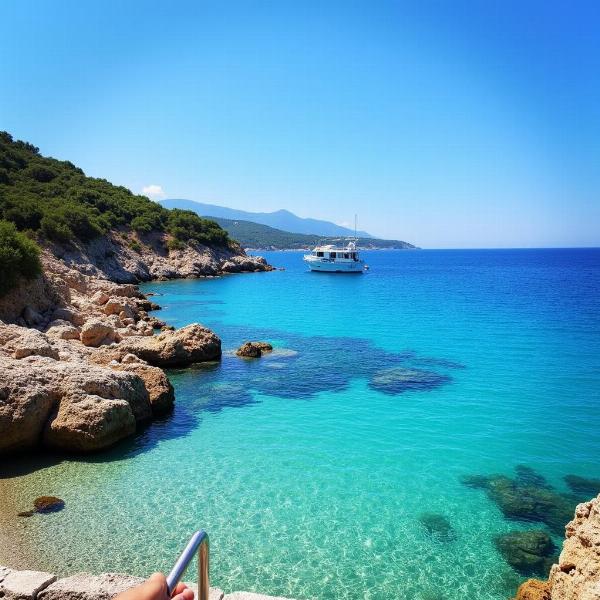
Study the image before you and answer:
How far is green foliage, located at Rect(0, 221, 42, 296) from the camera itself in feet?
73.2

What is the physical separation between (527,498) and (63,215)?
5117 cm

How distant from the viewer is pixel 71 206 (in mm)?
56500

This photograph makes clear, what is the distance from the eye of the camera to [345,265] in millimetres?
91688

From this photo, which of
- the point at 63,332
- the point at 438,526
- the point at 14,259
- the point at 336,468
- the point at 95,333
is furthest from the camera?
the point at 14,259

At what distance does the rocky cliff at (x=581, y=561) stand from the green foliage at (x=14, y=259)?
2384cm

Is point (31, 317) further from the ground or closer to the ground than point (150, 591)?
closer to the ground

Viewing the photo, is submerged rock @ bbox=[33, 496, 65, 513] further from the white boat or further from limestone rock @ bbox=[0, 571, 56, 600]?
the white boat

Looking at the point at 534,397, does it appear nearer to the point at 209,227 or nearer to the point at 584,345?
the point at 584,345

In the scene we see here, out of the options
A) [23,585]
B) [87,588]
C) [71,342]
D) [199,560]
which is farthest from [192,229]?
[199,560]

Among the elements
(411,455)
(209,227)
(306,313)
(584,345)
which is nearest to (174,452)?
(411,455)

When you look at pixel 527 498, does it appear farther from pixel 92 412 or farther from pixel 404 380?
pixel 92 412

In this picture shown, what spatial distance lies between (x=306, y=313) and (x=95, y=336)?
22603 millimetres

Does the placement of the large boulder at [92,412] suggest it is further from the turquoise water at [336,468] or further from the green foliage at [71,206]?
the green foliage at [71,206]

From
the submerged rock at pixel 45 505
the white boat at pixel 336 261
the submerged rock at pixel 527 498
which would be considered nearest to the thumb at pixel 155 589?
the submerged rock at pixel 45 505
